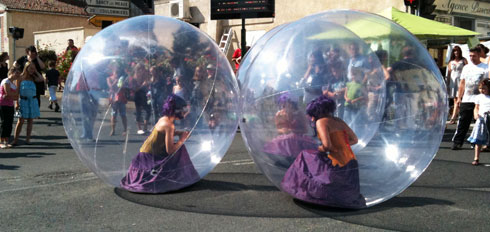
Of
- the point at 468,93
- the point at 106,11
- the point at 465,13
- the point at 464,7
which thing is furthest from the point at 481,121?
the point at 465,13

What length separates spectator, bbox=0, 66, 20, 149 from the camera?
997 cm

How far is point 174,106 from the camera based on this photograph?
5539mm

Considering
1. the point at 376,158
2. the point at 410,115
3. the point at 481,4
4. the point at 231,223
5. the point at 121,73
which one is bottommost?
the point at 231,223

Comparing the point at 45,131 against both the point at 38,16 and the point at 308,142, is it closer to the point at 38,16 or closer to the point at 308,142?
the point at 308,142

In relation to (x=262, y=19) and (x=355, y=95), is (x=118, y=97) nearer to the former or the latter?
(x=355, y=95)

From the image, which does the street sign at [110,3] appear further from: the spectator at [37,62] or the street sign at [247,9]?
the street sign at [247,9]

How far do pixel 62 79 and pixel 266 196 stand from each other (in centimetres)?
1670

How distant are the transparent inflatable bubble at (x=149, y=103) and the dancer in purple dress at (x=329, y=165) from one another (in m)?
1.19

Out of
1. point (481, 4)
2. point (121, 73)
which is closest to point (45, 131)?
point (121, 73)

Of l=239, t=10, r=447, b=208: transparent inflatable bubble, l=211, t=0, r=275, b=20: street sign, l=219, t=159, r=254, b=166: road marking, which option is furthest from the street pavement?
l=211, t=0, r=275, b=20: street sign

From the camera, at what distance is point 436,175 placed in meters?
7.20

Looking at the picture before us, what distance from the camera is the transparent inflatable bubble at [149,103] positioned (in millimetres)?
5461

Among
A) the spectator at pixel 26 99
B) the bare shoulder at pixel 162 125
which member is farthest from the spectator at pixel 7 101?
the bare shoulder at pixel 162 125

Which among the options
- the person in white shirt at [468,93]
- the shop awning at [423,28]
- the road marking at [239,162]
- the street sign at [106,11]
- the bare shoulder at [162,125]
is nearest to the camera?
the bare shoulder at [162,125]
